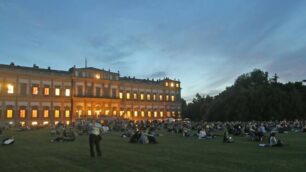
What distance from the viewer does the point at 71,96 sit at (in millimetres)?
85062

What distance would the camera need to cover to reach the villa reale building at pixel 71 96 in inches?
2981

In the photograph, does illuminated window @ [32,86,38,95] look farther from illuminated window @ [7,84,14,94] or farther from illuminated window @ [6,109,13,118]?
illuminated window @ [6,109,13,118]

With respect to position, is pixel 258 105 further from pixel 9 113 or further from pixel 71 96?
pixel 9 113

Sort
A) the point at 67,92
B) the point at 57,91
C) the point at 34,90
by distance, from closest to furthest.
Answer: the point at 34,90, the point at 57,91, the point at 67,92

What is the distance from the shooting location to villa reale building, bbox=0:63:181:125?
75719 millimetres

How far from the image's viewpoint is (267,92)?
7344 cm

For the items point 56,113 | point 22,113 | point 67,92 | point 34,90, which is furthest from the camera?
point 67,92

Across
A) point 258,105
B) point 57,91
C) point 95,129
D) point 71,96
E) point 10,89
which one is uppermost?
point 57,91

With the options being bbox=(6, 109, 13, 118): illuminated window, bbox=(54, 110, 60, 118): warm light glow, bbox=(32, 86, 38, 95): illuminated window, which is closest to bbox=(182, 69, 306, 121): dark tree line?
bbox=(54, 110, 60, 118): warm light glow

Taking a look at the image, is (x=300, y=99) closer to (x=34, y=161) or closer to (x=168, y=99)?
(x=168, y=99)

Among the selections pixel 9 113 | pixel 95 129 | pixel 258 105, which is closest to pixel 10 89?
pixel 9 113

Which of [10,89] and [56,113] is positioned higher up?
[10,89]

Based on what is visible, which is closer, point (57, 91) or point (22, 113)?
point (22, 113)

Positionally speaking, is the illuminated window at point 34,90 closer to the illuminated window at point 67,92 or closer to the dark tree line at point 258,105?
the illuminated window at point 67,92
